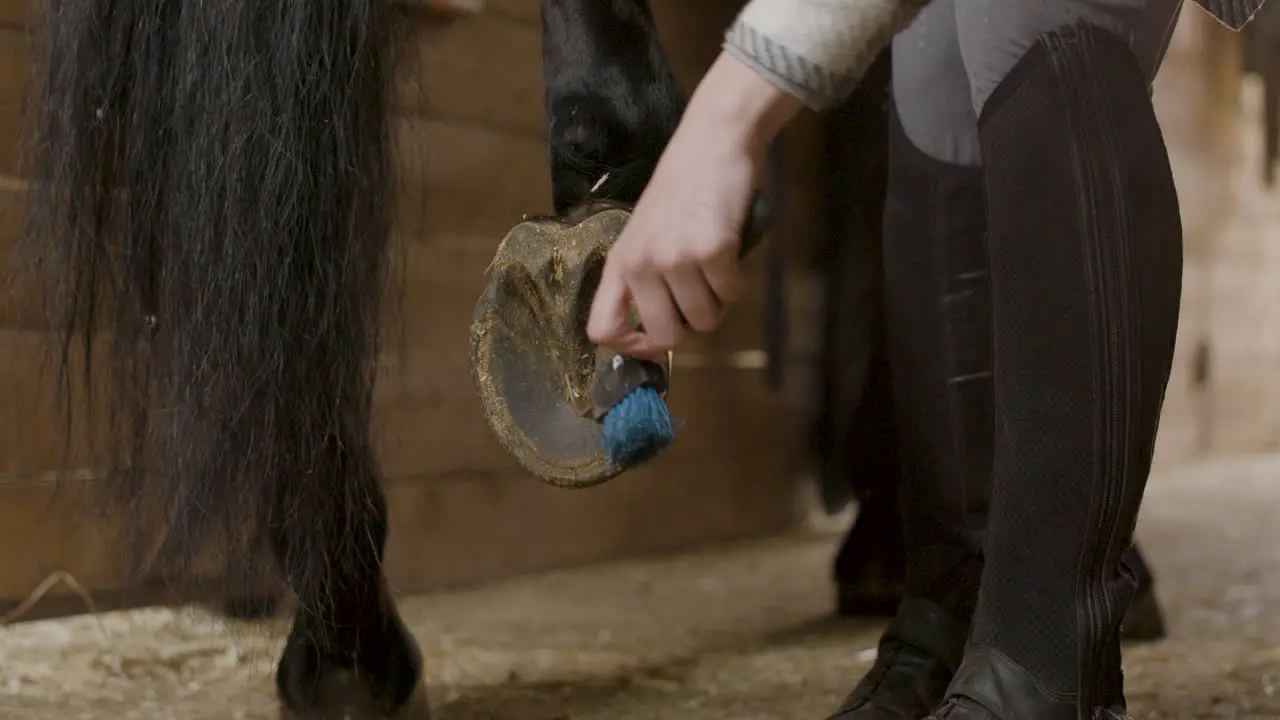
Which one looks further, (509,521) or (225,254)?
(509,521)

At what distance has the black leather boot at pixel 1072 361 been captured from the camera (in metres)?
0.48

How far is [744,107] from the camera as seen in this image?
1.42ft

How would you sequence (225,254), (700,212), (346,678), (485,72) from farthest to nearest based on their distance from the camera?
1. (485,72)
2. (346,678)
3. (225,254)
4. (700,212)

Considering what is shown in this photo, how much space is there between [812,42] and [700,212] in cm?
7

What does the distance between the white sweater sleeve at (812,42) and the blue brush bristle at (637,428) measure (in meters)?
0.13

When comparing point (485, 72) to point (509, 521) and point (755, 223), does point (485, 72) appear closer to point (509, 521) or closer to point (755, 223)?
point (509, 521)

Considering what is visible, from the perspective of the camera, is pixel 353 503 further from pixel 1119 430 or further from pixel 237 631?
pixel 1119 430

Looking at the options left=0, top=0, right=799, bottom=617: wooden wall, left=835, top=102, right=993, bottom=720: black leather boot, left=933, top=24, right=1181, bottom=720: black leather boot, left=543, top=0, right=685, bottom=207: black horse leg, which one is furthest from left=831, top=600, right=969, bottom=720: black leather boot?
left=0, top=0, right=799, bottom=617: wooden wall

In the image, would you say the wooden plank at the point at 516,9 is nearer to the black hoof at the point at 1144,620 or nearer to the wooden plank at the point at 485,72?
the wooden plank at the point at 485,72

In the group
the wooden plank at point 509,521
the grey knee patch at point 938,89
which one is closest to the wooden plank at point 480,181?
the wooden plank at point 509,521

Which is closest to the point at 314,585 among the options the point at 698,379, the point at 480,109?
the point at 480,109

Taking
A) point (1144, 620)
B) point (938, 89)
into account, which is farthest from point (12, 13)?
point (1144, 620)

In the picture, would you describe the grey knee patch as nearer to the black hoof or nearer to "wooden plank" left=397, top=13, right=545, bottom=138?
the black hoof

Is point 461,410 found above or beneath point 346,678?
above
